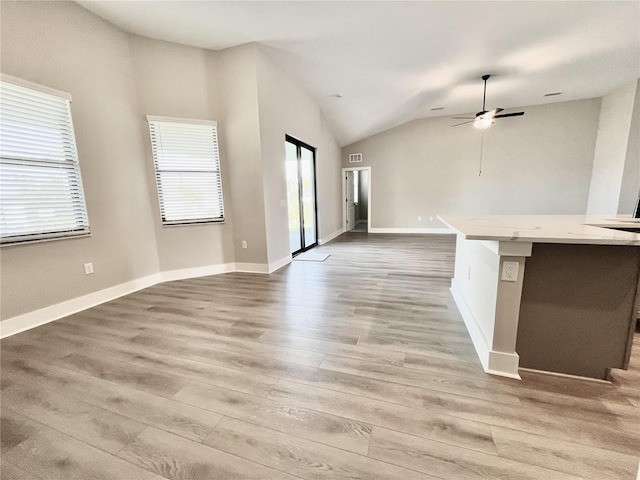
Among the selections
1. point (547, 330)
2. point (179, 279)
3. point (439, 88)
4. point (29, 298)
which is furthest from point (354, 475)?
point (439, 88)

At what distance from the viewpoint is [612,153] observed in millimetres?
5746

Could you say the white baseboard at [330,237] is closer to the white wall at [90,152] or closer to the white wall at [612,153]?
the white wall at [90,152]

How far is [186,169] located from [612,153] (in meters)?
8.73

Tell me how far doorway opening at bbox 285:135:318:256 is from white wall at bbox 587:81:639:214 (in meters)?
6.52

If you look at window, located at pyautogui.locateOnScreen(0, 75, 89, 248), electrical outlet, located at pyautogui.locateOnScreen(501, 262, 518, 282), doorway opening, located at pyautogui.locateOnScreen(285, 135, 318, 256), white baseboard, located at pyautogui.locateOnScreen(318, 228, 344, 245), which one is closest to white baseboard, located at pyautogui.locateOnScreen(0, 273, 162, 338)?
window, located at pyautogui.locateOnScreen(0, 75, 89, 248)

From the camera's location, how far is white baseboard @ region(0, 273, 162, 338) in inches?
92.7

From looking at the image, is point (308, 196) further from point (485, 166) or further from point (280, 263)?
point (485, 166)

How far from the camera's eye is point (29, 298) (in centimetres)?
246

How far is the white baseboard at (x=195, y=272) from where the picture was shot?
3760mm

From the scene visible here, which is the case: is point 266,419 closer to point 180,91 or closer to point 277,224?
point 277,224

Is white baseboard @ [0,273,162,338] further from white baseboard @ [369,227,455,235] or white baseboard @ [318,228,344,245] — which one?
white baseboard @ [369,227,455,235]

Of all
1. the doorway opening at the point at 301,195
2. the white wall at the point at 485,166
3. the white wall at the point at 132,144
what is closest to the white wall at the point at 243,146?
the white wall at the point at 132,144

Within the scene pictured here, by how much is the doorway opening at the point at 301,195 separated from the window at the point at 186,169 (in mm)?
1301

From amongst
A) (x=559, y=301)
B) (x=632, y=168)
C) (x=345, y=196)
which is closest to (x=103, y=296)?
(x=559, y=301)
